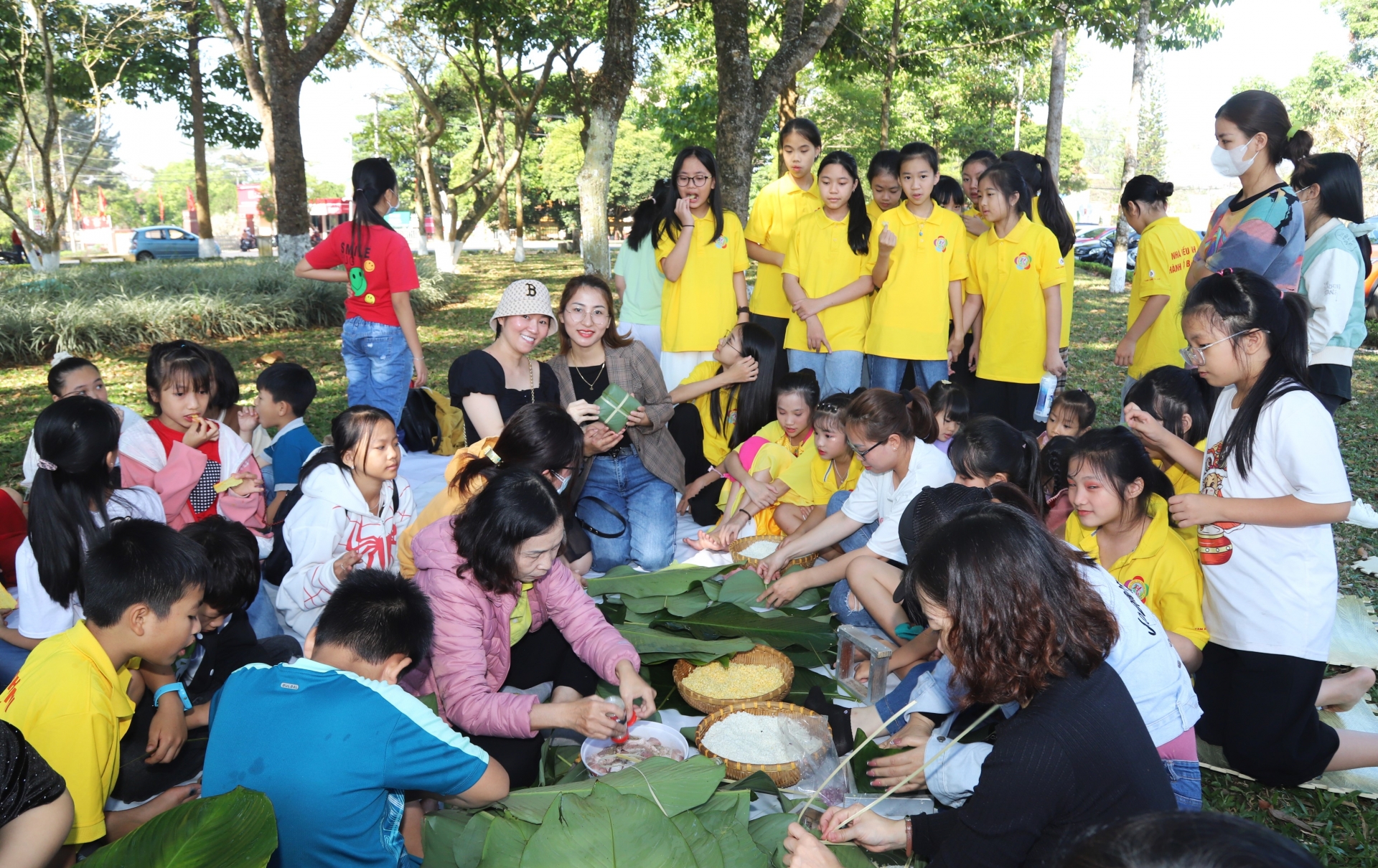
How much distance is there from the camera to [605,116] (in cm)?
809

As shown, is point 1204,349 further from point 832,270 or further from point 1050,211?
point 1050,211

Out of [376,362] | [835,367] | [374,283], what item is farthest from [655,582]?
[374,283]

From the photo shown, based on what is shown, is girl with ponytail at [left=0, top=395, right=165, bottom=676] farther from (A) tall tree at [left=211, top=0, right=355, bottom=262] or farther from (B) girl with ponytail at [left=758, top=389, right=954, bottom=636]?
(A) tall tree at [left=211, top=0, right=355, bottom=262]

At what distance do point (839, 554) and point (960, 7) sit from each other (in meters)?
9.50

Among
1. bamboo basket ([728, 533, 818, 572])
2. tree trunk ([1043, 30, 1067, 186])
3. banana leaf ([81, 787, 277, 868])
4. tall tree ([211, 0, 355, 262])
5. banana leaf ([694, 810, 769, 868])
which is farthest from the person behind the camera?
tree trunk ([1043, 30, 1067, 186])

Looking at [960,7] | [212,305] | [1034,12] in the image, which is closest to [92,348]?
[212,305]

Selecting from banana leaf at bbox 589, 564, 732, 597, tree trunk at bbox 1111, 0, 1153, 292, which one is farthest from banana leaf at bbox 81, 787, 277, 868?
tree trunk at bbox 1111, 0, 1153, 292

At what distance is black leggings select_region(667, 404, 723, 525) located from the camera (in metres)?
4.18

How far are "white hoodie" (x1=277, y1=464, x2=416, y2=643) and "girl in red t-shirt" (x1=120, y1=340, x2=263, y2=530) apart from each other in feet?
1.66

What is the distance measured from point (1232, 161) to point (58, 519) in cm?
404

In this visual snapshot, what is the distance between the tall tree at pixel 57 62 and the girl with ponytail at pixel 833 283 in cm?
1241

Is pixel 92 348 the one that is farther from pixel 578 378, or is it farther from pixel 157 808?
pixel 157 808

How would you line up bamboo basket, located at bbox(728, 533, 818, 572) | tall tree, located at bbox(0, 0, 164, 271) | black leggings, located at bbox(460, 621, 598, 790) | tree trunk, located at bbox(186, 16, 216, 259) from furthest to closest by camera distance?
tree trunk, located at bbox(186, 16, 216, 259) < tall tree, located at bbox(0, 0, 164, 271) < bamboo basket, located at bbox(728, 533, 818, 572) < black leggings, located at bbox(460, 621, 598, 790)

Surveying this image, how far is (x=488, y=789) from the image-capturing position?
5.69 ft
